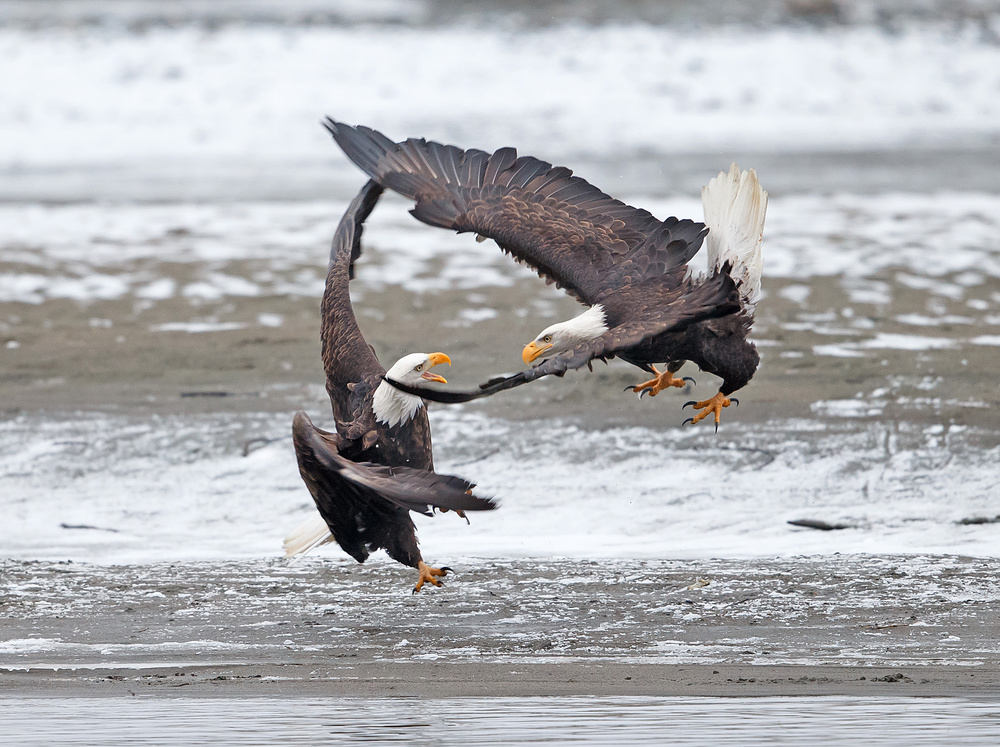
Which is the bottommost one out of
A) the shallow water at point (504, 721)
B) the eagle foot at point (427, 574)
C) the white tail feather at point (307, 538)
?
the shallow water at point (504, 721)

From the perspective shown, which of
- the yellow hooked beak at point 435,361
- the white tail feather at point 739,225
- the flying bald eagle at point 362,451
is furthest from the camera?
the white tail feather at point 739,225

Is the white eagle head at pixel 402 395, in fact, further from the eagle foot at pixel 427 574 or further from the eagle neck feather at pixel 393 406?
the eagle foot at pixel 427 574

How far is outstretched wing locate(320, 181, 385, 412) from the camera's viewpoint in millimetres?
5238

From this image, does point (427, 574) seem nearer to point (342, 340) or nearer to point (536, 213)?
point (342, 340)

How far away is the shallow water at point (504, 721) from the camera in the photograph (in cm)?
363

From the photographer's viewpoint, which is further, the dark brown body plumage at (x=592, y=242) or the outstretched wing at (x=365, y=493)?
the dark brown body plumage at (x=592, y=242)

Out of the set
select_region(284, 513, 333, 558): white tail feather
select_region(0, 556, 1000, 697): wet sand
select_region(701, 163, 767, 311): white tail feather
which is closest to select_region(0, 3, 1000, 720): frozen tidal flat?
select_region(0, 556, 1000, 697): wet sand

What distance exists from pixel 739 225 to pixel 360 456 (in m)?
1.80

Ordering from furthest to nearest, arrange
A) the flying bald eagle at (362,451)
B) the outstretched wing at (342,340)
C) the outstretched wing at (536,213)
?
the outstretched wing at (536,213), the outstretched wing at (342,340), the flying bald eagle at (362,451)

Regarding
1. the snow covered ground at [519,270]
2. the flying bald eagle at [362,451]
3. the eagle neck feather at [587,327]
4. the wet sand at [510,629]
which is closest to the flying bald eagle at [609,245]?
the eagle neck feather at [587,327]

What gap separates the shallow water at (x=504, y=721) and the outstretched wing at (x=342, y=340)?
152 cm

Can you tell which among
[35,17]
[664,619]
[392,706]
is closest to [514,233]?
[664,619]

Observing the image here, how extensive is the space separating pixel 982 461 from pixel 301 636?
3.27m

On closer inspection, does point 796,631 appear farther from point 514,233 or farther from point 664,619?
point 514,233
